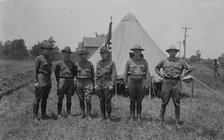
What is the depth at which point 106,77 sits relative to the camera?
5.97 m

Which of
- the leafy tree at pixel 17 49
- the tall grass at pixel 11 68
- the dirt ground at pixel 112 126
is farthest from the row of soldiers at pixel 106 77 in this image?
the leafy tree at pixel 17 49

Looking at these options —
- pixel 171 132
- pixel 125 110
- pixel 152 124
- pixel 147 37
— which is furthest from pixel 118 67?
pixel 171 132

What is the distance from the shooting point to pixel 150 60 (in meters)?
10.7

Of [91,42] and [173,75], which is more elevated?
[91,42]

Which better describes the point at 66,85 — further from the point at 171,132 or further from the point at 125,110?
the point at 171,132

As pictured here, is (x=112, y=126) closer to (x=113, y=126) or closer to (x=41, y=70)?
(x=113, y=126)

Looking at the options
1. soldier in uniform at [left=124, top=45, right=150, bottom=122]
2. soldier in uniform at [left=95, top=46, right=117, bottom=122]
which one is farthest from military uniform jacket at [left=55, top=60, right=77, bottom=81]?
soldier in uniform at [left=124, top=45, right=150, bottom=122]

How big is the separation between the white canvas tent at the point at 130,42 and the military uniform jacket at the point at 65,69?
426cm

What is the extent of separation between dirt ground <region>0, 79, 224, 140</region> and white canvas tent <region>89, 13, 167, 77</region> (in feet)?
10.6

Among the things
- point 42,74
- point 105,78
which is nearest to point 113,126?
point 105,78

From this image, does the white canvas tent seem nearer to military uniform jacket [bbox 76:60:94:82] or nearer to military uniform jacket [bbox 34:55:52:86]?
military uniform jacket [bbox 76:60:94:82]

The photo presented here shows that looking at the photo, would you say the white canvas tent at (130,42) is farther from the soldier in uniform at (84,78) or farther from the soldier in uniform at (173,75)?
the soldier in uniform at (173,75)

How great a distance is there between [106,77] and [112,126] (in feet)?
3.87

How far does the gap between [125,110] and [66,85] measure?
2.13m
